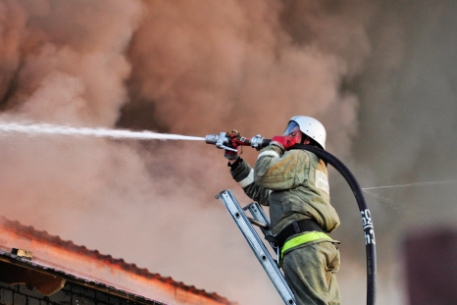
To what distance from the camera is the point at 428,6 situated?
13875mm

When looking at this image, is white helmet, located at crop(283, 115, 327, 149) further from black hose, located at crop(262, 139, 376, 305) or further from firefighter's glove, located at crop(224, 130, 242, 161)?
firefighter's glove, located at crop(224, 130, 242, 161)

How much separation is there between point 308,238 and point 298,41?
799 cm

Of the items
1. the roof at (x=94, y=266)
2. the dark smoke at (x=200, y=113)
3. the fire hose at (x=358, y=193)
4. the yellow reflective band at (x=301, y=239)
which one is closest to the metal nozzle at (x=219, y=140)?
the fire hose at (x=358, y=193)

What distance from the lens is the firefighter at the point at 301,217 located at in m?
5.17

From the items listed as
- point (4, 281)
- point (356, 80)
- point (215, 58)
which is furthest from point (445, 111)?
point (4, 281)

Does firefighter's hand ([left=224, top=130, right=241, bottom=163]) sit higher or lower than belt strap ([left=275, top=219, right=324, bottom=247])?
higher

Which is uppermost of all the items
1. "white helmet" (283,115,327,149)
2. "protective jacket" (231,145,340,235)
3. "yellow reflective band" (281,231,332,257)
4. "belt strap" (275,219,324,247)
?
"white helmet" (283,115,327,149)

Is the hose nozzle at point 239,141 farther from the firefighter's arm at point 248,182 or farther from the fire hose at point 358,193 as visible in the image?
the firefighter's arm at point 248,182

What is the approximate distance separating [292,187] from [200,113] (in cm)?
585

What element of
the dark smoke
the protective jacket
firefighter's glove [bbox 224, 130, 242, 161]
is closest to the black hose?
the protective jacket

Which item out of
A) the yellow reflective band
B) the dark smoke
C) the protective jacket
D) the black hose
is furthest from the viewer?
the dark smoke

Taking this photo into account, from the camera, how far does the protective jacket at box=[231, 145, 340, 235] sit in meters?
5.41

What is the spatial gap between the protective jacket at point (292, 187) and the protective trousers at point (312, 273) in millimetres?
227

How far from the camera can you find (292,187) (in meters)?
5.52
